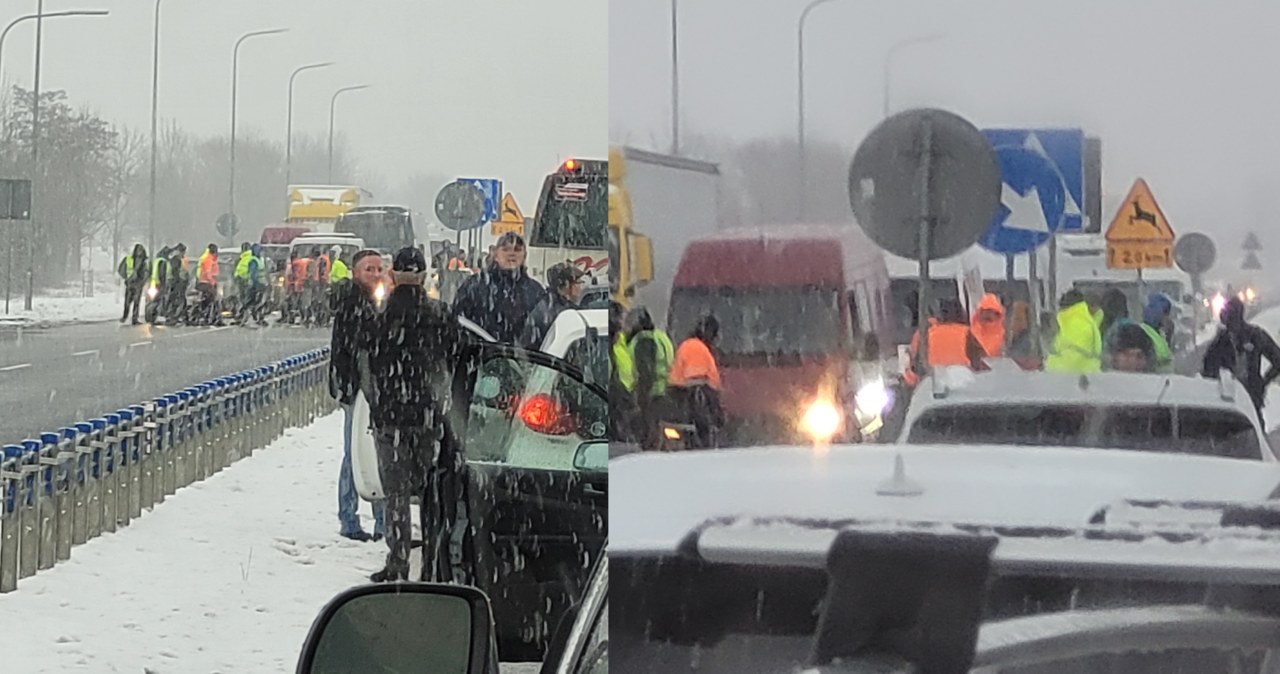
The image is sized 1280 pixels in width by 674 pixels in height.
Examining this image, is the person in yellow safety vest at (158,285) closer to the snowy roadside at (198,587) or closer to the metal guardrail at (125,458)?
the metal guardrail at (125,458)

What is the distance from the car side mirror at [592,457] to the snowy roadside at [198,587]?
542 mm

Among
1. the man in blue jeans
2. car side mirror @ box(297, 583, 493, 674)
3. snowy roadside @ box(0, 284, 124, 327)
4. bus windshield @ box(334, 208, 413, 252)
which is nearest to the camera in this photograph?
car side mirror @ box(297, 583, 493, 674)

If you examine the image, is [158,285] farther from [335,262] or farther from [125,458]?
[125,458]

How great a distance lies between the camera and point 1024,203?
80cm

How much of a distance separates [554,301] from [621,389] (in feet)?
17.6

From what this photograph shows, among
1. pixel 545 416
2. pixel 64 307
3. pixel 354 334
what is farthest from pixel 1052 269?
pixel 64 307

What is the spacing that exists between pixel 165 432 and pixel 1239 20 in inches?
319

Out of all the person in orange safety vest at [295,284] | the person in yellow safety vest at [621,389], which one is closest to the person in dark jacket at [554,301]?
the person in yellow safety vest at [621,389]

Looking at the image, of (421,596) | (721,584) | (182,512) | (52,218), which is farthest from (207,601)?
(721,584)

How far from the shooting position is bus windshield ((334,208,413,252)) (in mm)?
8133

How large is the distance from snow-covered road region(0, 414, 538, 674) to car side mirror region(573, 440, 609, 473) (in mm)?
539

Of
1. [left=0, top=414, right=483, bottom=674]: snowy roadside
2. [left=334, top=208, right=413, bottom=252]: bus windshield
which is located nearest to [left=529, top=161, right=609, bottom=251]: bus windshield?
[left=334, top=208, right=413, bottom=252]: bus windshield

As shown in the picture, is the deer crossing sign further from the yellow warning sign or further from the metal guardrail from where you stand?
the metal guardrail

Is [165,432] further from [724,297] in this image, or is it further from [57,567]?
[724,297]
